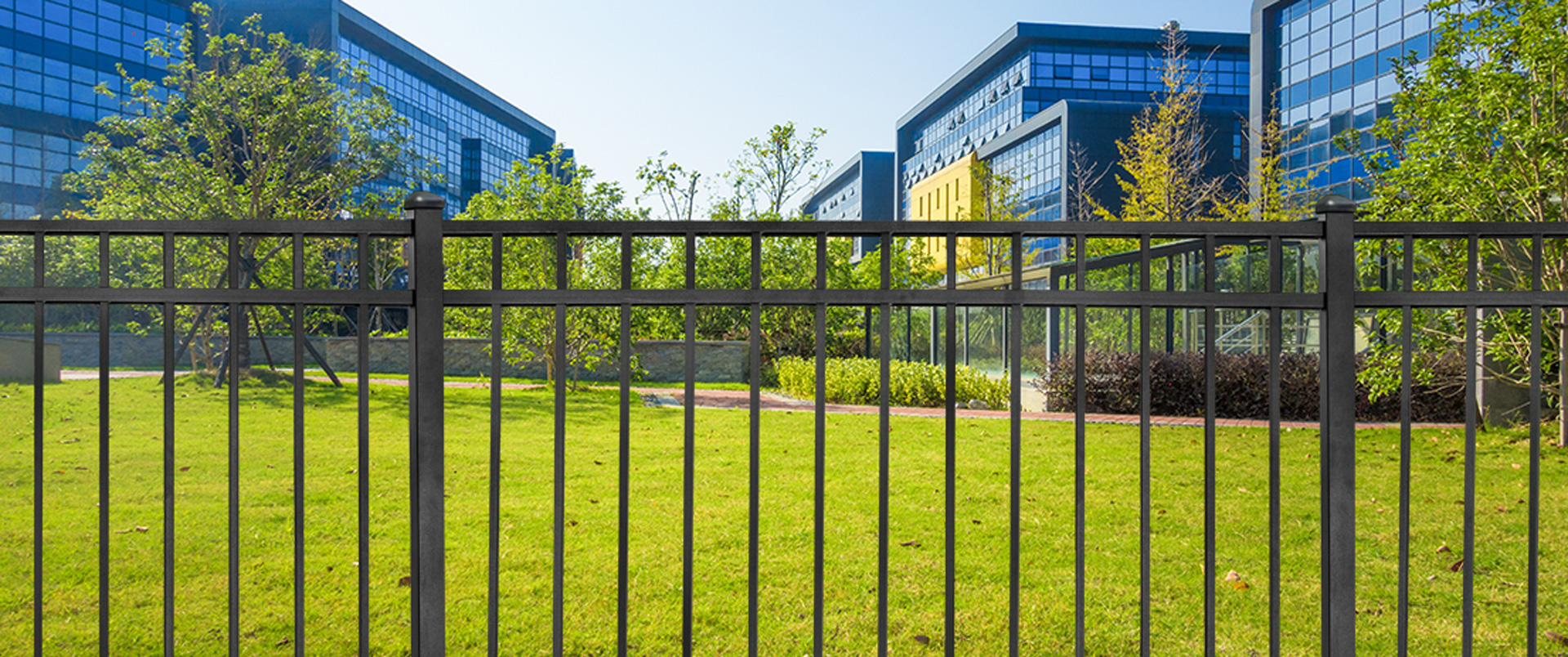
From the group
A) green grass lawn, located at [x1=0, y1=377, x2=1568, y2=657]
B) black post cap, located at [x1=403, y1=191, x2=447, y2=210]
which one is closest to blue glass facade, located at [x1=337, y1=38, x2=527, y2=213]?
green grass lawn, located at [x1=0, y1=377, x2=1568, y2=657]

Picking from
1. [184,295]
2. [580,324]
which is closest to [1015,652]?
[184,295]

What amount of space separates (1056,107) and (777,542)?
33966mm

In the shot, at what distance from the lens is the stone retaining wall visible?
16062mm

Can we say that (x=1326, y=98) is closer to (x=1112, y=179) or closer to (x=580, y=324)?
(x=1112, y=179)

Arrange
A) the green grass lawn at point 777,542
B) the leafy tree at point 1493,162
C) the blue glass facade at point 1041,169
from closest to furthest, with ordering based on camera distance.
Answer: the green grass lawn at point 777,542 < the leafy tree at point 1493,162 < the blue glass facade at point 1041,169

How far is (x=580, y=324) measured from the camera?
1312 cm

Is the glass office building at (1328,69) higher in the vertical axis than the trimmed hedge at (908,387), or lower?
higher

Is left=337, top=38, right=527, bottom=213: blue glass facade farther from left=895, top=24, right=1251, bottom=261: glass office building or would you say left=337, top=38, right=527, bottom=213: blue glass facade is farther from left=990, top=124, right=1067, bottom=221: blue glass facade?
left=990, top=124, right=1067, bottom=221: blue glass facade

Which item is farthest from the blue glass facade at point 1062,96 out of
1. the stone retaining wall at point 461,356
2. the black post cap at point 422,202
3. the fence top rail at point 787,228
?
the black post cap at point 422,202

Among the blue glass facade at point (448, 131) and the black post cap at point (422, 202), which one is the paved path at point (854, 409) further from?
the blue glass facade at point (448, 131)

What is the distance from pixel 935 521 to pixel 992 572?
1.06 metres

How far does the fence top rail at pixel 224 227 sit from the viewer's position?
221 centimetres

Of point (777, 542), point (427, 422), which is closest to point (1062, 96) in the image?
point (777, 542)

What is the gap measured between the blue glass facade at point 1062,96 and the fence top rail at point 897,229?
32.3 metres
